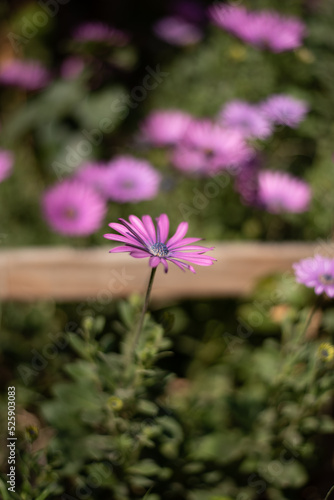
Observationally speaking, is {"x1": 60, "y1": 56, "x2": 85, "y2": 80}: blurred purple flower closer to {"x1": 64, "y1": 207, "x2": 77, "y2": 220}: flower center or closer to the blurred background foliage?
the blurred background foliage

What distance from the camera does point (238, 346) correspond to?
1.45m

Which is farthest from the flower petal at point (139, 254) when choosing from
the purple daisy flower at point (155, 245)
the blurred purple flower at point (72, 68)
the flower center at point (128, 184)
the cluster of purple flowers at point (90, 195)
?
the blurred purple flower at point (72, 68)

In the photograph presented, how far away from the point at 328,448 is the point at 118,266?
66cm

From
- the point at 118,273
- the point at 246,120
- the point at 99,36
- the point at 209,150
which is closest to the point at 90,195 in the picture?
the point at 118,273

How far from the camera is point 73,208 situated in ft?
4.62

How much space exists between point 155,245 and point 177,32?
5.44 feet

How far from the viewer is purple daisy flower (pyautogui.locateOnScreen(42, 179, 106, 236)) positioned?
4.45ft

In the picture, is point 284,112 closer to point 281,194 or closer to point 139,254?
point 281,194

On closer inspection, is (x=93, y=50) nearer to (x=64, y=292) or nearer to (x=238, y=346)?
(x=64, y=292)

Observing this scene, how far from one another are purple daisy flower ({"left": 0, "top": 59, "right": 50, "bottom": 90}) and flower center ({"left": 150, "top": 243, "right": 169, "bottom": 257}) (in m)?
1.49

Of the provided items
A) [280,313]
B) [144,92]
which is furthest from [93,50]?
[280,313]

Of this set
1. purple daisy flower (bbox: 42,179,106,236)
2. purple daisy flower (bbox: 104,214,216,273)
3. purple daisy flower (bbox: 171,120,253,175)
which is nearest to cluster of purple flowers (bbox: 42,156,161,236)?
purple daisy flower (bbox: 42,179,106,236)

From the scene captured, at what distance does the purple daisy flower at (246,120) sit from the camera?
4.91 feet

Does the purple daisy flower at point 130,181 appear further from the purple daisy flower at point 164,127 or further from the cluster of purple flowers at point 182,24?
the cluster of purple flowers at point 182,24
